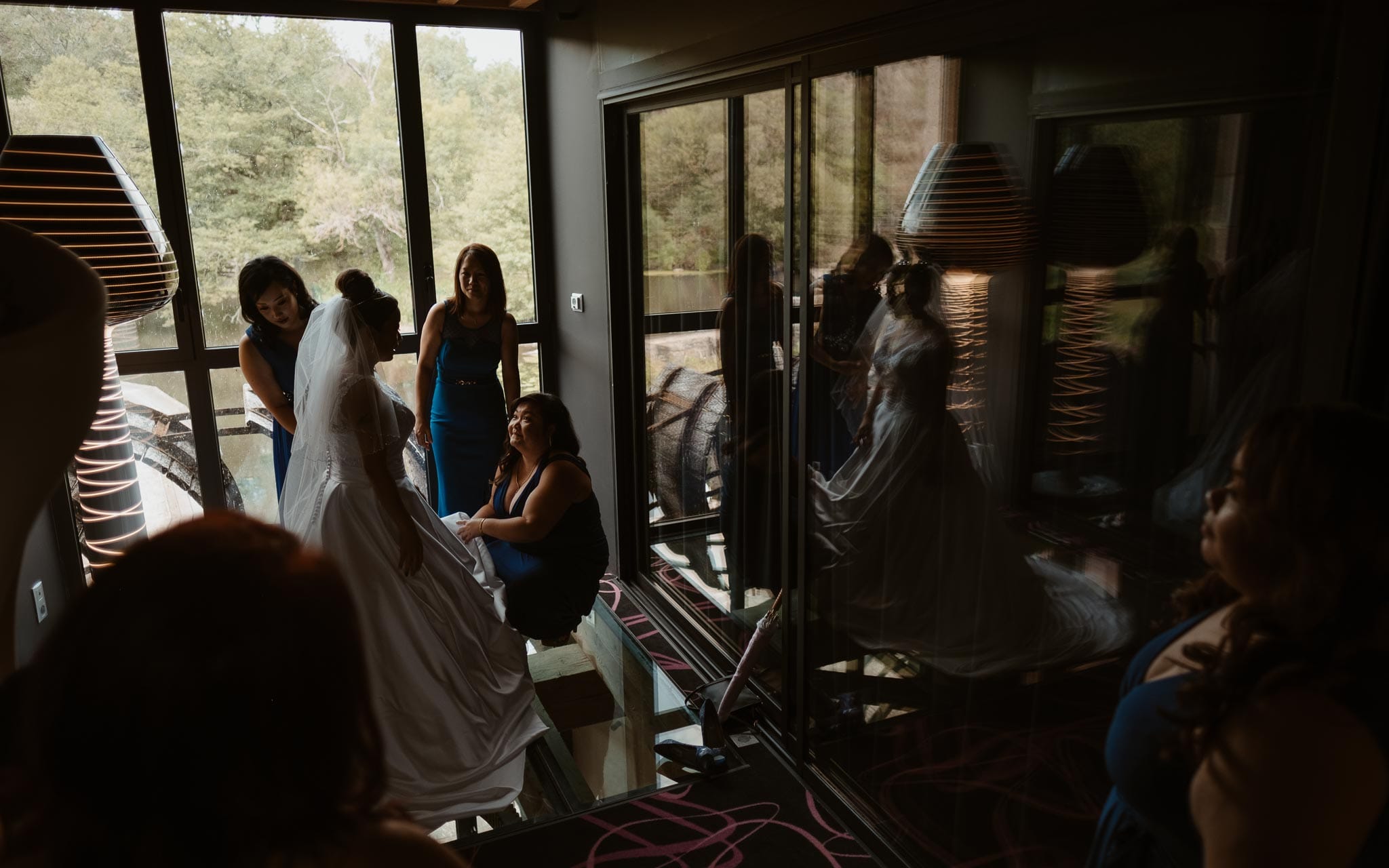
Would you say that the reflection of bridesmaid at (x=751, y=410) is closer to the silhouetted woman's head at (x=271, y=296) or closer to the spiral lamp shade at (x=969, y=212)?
the spiral lamp shade at (x=969, y=212)

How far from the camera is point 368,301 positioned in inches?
117

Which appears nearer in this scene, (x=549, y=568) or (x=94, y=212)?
(x=94, y=212)

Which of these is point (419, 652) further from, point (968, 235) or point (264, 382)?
point (968, 235)

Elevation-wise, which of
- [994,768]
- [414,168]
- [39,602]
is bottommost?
[39,602]

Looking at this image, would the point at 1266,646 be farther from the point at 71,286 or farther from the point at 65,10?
the point at 65,10

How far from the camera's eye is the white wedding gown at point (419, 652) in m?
2.76

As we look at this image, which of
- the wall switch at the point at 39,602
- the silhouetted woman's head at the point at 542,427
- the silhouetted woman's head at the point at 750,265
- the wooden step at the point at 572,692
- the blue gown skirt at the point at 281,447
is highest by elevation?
the silhouetted woman's head at the point at 750,265

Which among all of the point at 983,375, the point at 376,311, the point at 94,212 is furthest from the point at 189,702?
the point at 94,212

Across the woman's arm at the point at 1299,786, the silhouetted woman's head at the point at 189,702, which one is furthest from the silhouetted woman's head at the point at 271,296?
the woman's arm at the point at 1299,786

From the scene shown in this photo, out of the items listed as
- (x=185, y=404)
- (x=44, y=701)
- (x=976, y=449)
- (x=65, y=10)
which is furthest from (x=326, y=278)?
(x=44, y=701)

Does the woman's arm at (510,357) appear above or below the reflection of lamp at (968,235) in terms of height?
below

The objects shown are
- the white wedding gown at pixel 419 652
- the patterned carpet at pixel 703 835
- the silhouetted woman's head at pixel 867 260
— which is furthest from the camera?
the white wedding gown at pixel 419 652

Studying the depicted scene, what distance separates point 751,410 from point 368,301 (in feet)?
4.06

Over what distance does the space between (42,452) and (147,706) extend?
0.29 m
